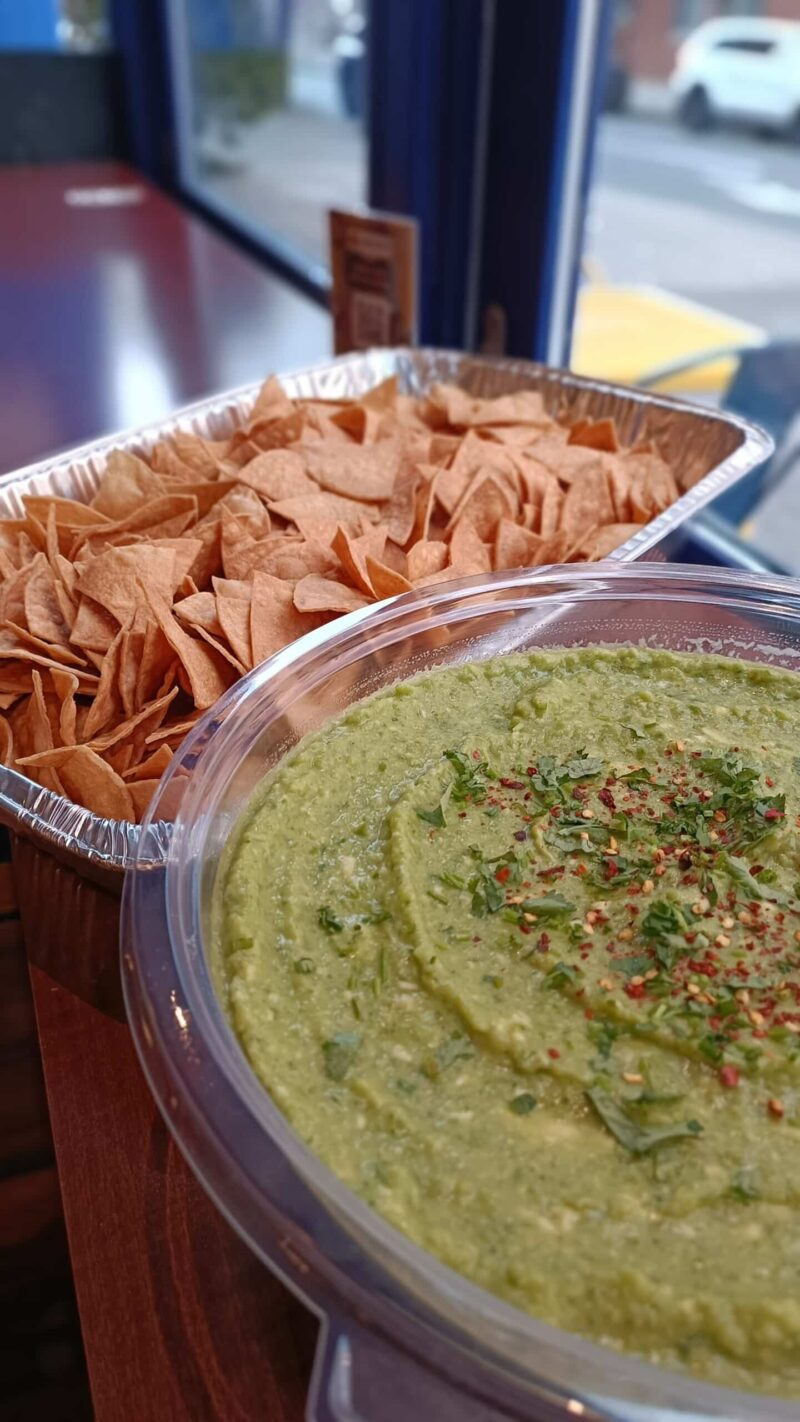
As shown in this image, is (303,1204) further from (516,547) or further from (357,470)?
(357,470)

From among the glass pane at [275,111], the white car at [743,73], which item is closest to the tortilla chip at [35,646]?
the white car at [743,73]

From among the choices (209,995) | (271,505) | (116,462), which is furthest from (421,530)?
(209,995)

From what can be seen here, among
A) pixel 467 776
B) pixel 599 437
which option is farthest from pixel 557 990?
pixel 599 437

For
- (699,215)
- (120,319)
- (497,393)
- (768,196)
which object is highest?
(768,196)

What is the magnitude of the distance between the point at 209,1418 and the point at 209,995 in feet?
0.96

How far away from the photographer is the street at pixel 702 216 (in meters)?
2.28

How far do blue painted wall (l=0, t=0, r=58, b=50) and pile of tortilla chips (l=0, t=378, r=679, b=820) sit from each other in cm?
548

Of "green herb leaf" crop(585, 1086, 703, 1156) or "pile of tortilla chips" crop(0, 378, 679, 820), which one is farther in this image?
"pile of tortilla chips" crop(0, 378, 679, 820)

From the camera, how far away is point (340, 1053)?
837mm

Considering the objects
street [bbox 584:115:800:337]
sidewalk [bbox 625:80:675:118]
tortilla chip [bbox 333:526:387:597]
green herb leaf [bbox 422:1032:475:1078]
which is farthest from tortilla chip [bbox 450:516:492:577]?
sidewalk [bbox 625:80:675:118]

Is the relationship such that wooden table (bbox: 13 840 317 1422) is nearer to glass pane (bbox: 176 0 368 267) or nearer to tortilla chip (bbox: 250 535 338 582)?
tortilla chip (bbox: 250 535 338 582)

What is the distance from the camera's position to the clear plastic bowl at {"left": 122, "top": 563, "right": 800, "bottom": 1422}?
0.62 meters

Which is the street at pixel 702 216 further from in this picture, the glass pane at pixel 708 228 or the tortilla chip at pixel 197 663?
the tortilla chip at pixel 197 663

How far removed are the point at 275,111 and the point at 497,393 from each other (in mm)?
3059
